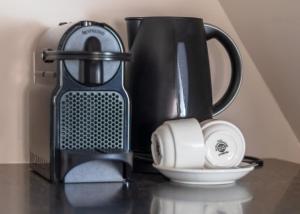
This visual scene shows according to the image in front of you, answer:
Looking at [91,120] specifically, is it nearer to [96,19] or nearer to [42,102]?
[42,102]

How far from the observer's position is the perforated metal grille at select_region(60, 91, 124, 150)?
105 cm

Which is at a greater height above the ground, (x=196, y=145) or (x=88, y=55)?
(x=88, y=55)

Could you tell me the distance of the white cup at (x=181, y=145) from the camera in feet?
3.34

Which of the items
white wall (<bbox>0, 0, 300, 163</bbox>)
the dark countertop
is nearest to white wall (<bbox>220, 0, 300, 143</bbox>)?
white wall (<bbox>0, 0, 300, 163</bbox>)

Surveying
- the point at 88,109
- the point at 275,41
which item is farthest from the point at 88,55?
the point at 275,41

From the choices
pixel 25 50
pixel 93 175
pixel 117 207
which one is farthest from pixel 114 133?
pixel 25 50

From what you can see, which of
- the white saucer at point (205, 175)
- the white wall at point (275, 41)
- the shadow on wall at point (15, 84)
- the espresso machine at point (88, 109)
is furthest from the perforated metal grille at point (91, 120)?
the white wall at point (275, 41)

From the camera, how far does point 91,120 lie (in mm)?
1058

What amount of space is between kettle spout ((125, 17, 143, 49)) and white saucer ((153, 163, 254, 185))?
302mm

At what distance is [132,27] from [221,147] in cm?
32

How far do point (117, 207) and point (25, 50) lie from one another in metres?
0.51

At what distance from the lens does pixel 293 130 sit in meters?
1.53

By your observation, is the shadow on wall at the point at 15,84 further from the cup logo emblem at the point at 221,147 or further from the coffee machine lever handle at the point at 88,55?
the cup logo emblem at the point at 221,147

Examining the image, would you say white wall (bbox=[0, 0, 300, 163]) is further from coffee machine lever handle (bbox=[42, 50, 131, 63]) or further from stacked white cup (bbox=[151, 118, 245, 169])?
stacked white cup (bbox=[151, 118, 245, 169])
